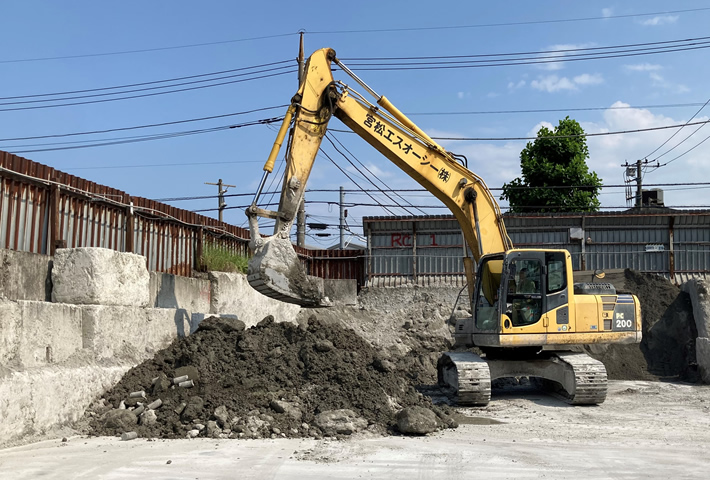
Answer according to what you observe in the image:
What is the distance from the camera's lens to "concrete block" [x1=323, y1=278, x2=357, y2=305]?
2030cm

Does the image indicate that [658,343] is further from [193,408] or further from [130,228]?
[130,228]

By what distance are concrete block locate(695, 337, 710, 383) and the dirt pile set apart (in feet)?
24.9

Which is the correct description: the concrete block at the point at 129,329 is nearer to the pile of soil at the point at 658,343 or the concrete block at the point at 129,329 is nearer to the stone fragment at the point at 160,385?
the stone fragment at the point at 160,385

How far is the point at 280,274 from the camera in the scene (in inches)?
360

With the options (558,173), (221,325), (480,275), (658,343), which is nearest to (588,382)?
(480,275)

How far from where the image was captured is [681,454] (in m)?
6.98

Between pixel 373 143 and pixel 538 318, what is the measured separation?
3.84m

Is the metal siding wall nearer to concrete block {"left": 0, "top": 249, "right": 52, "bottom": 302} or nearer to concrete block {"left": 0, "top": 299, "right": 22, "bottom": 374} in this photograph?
concrete block {"left": 0, "top": 249, "right": 52, "bottom": 302}

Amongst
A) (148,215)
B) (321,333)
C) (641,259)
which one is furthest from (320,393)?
(641,259)

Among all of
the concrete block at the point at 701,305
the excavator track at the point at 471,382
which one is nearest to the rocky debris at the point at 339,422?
the excavator track at the point at 471,382

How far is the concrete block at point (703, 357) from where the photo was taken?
1373cm

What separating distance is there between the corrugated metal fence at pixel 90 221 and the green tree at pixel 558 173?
15712 mm

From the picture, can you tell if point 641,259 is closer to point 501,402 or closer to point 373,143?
point 501,402

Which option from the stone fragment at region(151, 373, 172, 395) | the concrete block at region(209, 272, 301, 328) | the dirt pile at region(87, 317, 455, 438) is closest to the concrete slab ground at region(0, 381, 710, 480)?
the dirt pile at region(87, 317, 455, 438)
